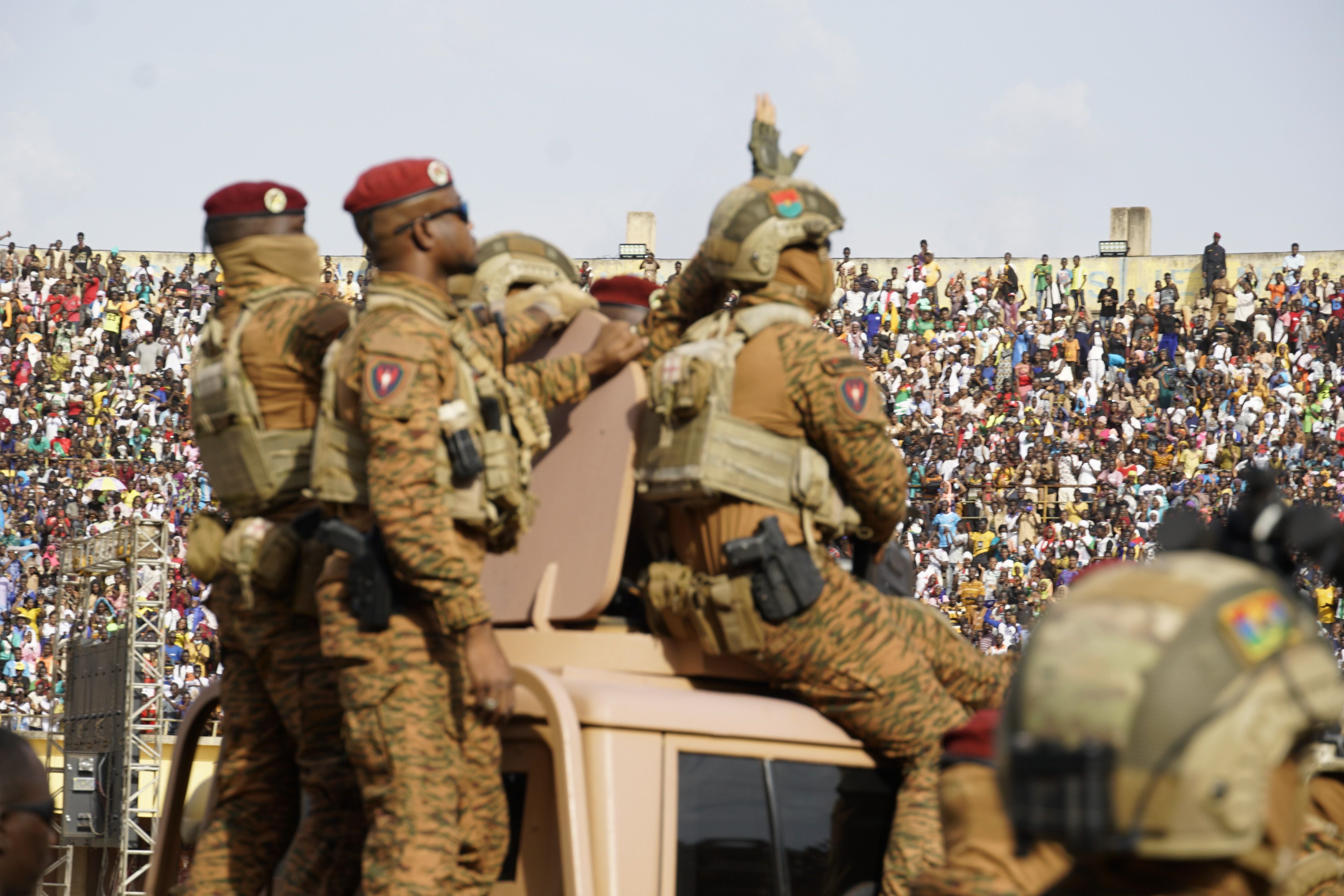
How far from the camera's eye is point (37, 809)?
132 inches

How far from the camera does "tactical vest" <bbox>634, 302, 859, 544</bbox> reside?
15.0 feet

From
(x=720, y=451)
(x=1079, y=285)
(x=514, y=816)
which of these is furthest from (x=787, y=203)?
(x=1079, y=285)

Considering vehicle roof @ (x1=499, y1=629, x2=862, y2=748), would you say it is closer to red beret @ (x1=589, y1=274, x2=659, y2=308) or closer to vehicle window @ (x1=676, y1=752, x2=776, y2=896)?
vehicle window @ (x1=676, y1=752, x2=776, y2=896)

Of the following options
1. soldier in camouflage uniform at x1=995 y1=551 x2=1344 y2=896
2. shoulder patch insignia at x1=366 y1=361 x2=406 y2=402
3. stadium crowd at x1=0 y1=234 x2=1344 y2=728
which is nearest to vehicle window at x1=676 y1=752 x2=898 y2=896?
shoulder patch insignia at x1=366 y1=361 x2=406 y2=402

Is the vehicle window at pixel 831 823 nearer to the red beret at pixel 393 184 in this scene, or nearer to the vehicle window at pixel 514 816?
the vehicle window at pixel 514 816

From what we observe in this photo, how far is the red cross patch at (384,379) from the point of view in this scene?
4105mm

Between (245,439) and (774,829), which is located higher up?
(245,439)

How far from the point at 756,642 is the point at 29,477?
2484 cm

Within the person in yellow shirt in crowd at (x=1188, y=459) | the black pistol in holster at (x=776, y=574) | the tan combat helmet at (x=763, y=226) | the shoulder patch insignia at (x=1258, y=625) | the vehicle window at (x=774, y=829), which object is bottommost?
the vehicle window at (x=774, y=829)

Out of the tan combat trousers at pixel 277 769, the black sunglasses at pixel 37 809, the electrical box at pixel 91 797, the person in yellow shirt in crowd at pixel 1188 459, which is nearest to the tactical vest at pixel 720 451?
the tan combat trousers at pixel 277 769

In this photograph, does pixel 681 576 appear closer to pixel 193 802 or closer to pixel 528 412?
pixel 528 412

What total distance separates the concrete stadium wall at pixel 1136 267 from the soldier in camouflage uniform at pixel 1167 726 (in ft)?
99.4

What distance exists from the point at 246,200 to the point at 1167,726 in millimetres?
3614

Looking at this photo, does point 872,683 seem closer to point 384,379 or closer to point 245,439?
point 384,379
